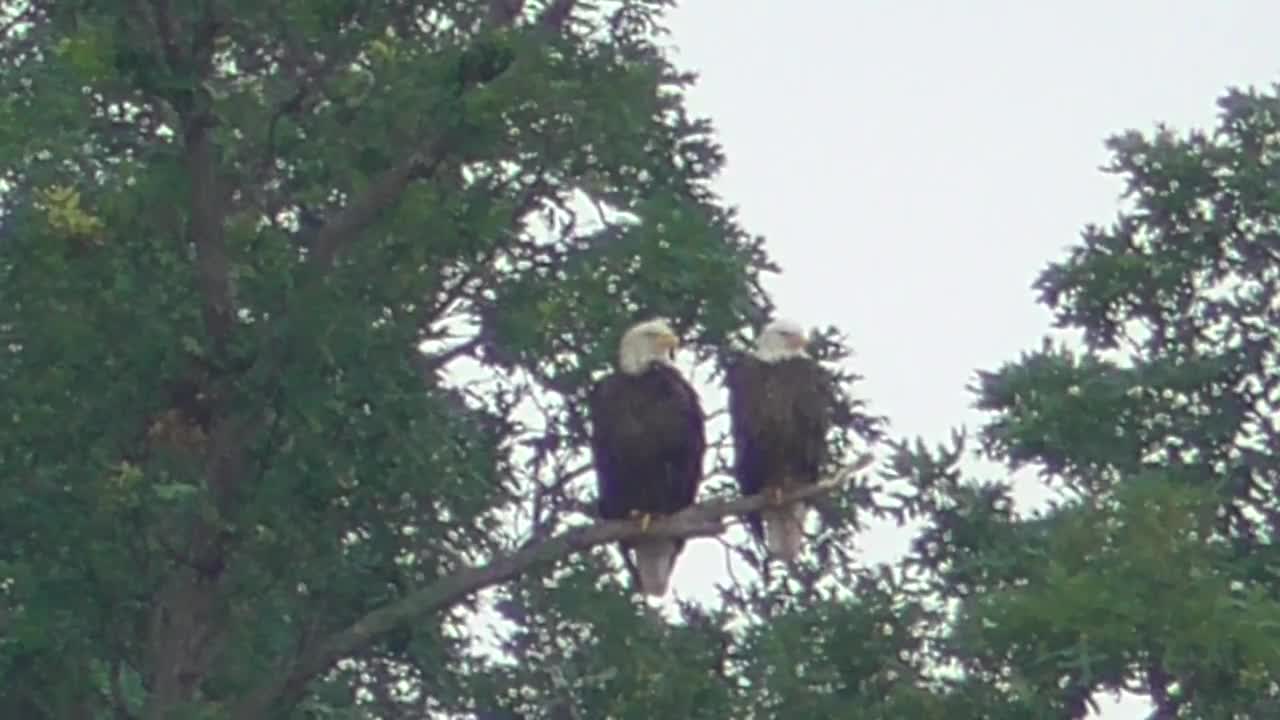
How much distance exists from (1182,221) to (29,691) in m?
8.23

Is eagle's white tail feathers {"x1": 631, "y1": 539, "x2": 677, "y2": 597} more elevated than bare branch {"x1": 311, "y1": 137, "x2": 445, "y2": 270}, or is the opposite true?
bare branch {"x1": 311, "y1": 137, "x2": 445, "y2": 270}

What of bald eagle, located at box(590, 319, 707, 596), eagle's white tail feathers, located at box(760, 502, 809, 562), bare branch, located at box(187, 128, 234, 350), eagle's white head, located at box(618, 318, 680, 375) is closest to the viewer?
bare branch, located at box(187, 128, 234, 350)

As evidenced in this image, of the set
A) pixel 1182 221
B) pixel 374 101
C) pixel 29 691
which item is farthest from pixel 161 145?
pixel 1182 221

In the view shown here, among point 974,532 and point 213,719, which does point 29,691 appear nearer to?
point 213,719

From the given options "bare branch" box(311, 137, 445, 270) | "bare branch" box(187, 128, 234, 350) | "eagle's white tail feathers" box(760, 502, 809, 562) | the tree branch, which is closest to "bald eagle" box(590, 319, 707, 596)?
"eagle's white tail feathers" box(760, 502, 809, 562)

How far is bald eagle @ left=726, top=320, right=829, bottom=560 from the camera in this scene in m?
13.2

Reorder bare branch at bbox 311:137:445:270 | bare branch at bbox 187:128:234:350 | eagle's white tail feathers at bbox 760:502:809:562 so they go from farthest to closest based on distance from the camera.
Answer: eagle's white tail feathers at bbox 760:502:809:562 → bare branch at bbox 311:137:445:270 → bare branch at bbox 187:128:234:350

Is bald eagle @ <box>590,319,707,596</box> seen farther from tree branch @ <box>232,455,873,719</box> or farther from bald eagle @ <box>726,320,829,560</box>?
tree branch @ <box>232,455,873,719</box>

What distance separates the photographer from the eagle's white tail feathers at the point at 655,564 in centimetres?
1303

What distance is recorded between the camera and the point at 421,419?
530 inches

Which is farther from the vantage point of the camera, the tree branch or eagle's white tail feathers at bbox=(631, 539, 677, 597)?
eagle's white tail feathers at bbox=(631, 539, 677, 597)

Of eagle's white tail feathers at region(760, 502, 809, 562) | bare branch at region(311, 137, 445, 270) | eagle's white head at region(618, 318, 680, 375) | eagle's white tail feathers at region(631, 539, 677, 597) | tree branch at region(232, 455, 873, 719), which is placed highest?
eagle's white head at region(618, 318, 680, 375)

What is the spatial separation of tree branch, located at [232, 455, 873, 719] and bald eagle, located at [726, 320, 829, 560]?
1074mm

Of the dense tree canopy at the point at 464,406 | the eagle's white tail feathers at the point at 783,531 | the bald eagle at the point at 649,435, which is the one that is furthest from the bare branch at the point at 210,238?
the eagle's white tail feathers at the point at 783,531
